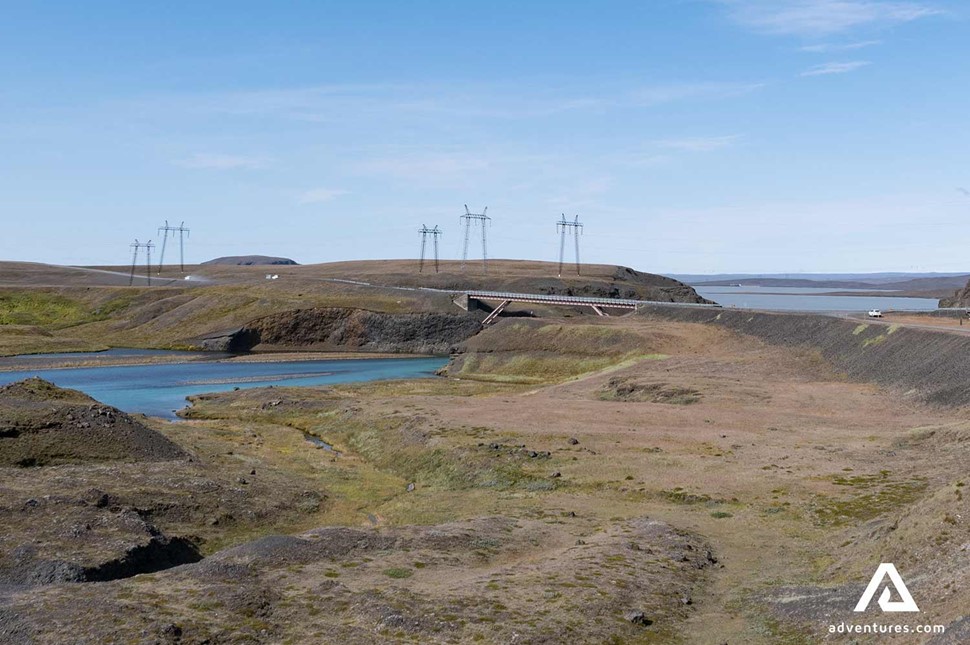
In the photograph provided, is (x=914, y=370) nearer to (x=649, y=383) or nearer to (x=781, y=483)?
(x=649, y=383)

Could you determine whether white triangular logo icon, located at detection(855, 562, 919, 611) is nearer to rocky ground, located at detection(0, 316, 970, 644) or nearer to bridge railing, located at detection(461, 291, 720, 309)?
rocky ground, located at detection(0, 316, 970, 644)

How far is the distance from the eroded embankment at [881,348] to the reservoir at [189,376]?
161 ft

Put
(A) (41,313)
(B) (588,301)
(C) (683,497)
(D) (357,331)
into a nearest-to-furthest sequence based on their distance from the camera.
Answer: (C) (683,497) → (D) (357,331) → (B) (588,301) → (A) (41,313)

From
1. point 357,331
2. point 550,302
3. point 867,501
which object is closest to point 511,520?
point 867,501

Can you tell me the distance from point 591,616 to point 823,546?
14635 mm

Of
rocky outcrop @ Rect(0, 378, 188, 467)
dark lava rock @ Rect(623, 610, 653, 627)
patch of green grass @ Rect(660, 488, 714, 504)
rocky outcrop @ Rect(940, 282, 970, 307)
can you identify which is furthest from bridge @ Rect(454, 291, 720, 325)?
dark lava rock @ Rect(623, 610, 653, 627)

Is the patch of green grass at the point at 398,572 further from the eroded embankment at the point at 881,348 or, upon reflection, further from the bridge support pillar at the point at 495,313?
the bridge support pillar at the point at 495,313

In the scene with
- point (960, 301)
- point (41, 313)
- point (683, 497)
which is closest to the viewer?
point (683, 497)

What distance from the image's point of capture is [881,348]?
9694cm

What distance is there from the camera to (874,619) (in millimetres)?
28094

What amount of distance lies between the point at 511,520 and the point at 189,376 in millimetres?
87048

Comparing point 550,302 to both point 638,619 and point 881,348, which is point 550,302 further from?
point 638,619

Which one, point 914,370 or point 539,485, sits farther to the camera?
point 914,370

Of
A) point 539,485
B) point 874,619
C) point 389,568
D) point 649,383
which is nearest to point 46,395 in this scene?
point 539,485
